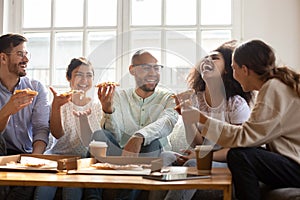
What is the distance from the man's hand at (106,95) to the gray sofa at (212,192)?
1.52ft

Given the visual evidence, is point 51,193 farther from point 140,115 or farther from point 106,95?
point 140,115

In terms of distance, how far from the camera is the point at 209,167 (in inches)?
68.8

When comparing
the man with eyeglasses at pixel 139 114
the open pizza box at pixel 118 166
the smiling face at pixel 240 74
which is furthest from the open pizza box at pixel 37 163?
the smiling face at pixel 240 74

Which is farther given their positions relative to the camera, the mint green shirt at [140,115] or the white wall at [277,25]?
the white wall at [277,25]

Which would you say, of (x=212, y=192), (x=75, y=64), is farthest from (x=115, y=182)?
(x=75, y=64)

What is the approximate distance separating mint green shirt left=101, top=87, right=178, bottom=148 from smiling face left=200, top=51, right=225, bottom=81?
0.26m

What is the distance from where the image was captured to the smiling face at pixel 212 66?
7.78ft

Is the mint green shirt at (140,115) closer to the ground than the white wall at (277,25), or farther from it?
closer to the ground

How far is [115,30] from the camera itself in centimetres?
313

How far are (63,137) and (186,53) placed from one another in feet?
3.24

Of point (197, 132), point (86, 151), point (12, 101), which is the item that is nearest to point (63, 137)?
point (86, 151)

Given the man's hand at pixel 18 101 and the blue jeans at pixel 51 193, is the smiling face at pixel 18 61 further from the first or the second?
the blue jeans at pixel 51 193

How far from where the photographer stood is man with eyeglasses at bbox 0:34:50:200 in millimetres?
2266

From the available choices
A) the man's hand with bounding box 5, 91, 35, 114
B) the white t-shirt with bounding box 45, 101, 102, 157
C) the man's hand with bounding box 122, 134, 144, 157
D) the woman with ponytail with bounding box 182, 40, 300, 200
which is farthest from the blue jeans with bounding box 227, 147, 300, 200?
the man's hand with bounding box 5, 91, 35, 114
